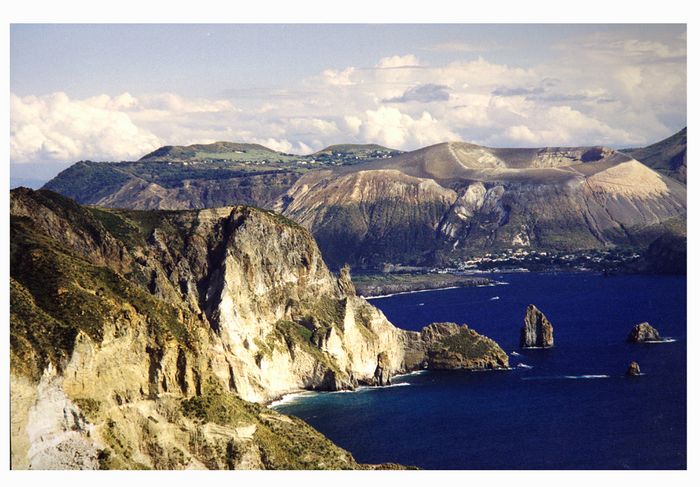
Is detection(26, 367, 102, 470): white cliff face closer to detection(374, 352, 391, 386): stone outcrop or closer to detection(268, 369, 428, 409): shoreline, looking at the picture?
detection(268, 369, 428, 409): shoreline

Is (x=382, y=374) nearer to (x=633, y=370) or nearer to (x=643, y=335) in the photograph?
(x=633, y=370)

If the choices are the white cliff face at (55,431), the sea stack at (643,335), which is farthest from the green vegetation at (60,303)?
the sea stack at (643,335)

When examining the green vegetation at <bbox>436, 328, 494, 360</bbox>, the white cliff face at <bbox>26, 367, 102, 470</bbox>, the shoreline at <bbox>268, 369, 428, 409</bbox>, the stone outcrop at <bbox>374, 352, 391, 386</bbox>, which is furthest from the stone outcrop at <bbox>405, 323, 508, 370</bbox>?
the white cliff face at <bbox>26, 367, 102, 470</bbox>

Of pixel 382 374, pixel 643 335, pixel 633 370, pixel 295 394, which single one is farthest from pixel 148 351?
pixel 643 335

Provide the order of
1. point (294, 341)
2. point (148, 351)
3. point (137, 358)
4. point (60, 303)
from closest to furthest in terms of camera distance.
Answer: point (60, 303) < point (137, 358) < point (148, 351) < point (294, 341)

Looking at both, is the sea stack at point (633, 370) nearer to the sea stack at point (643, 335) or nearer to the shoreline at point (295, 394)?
the sea stack at point (643, 335)
